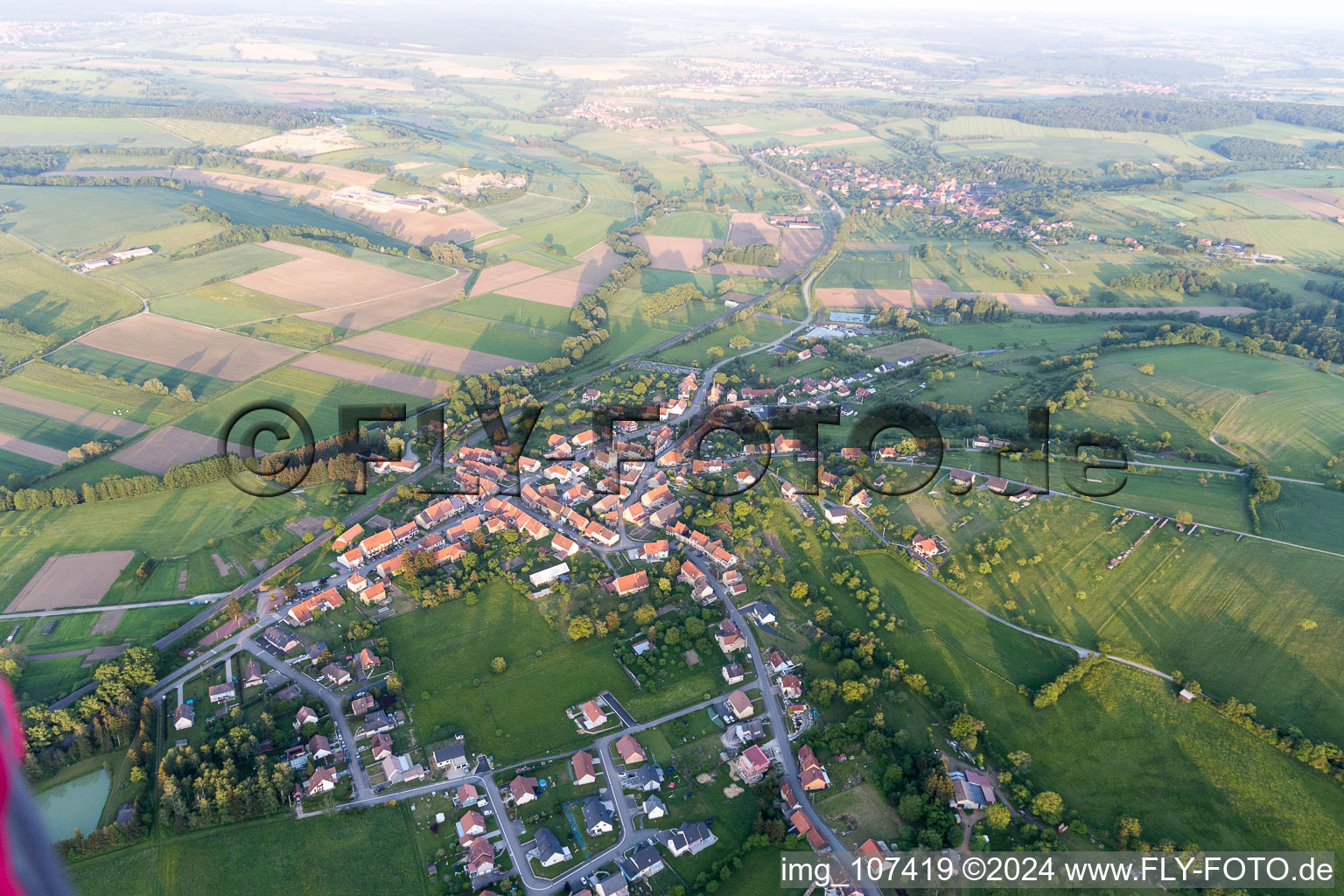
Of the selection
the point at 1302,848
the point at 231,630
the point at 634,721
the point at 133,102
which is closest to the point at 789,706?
the point at 634,721

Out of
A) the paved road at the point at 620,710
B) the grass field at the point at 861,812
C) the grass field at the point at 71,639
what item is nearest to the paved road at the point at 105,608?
the grass field at the point at 71,639

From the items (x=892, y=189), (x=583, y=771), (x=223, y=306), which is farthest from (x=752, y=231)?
(x=583, y=771)

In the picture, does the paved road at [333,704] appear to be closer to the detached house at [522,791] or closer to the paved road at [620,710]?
the detached house at [522,791]

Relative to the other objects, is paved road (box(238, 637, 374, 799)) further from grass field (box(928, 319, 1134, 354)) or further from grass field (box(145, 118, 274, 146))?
grass field (box(145, 118, 274, 146))

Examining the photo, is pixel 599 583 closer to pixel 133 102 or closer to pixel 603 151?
pixel 603 151

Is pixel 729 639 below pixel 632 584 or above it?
below

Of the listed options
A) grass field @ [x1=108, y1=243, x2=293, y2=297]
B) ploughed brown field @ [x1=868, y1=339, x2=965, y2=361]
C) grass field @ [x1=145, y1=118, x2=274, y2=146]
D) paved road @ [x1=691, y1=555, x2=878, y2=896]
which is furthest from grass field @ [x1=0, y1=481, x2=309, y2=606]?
grass field @ [x1=145, y1=118, x2=274, y2=146]

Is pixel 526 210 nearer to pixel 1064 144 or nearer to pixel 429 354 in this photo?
pixel 429 354
